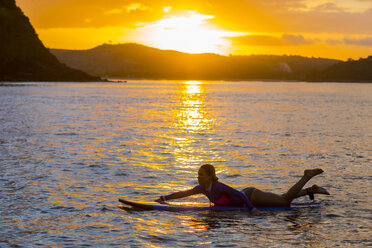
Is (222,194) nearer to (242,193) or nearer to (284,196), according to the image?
(242,193)

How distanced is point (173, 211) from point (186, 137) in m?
19.8

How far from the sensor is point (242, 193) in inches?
516

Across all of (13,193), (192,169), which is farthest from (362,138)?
(13,193)

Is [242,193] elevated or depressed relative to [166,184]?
elevated

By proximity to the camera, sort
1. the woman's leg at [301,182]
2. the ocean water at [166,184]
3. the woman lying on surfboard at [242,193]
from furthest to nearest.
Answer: the woman's leg at [301,182], the woman lying on surfboard at [242,193], the ocean water at [166,184]

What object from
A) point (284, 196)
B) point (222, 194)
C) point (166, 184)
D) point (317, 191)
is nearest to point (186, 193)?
point (222, 194)

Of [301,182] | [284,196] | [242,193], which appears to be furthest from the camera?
[284,196]

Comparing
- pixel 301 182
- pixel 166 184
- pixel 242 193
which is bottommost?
pixel 166 184

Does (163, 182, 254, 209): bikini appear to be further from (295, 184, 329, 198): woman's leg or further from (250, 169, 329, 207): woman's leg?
(295, 184, 329, 198): woman's leg

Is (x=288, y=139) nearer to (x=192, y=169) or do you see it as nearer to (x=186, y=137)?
(x=186, y=137)

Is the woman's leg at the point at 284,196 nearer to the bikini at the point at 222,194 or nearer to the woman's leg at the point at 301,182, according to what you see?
the woman's leg at the point at 301,182

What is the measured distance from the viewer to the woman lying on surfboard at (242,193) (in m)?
13.0

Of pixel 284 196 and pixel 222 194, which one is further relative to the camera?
pixel 284 196

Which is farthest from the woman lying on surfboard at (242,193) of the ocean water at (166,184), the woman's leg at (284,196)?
the ocean water at (166,184)
